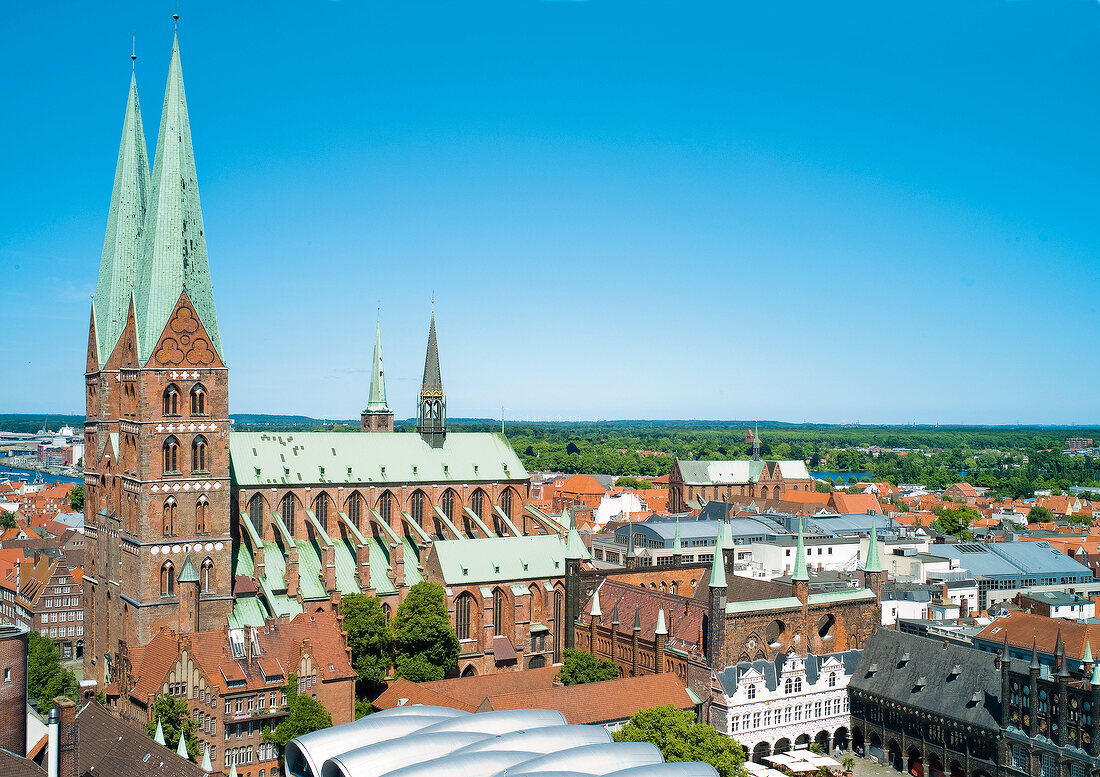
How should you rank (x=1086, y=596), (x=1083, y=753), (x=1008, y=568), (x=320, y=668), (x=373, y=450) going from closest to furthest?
1. (x=1083, y=753)
2. (x=320, y=668)
3. (x=373, y=450)
4. (x=1086, y=596)
5. (x=1008, y=568)

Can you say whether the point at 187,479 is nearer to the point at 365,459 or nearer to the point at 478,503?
the point at 365,459

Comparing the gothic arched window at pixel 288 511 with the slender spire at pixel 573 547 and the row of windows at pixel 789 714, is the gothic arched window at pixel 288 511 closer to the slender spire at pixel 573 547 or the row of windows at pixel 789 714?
the slender spire at pixel 573 547

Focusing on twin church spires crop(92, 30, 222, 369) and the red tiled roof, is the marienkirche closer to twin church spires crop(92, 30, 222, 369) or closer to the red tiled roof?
twin church spires crop(92, 30, 222, 369)

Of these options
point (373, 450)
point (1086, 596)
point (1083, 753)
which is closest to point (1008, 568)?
point (1086, 596)

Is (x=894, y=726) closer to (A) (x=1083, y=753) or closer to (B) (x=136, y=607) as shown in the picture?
(A) (x=1083, y=753)


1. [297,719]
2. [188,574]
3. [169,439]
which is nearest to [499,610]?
[188,574]

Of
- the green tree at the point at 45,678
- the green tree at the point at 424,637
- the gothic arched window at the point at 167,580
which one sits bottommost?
the green tree at the point at 45,678

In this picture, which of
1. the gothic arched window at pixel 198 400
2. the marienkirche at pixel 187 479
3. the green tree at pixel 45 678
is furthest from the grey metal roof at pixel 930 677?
the green tree at pixel 45 678
